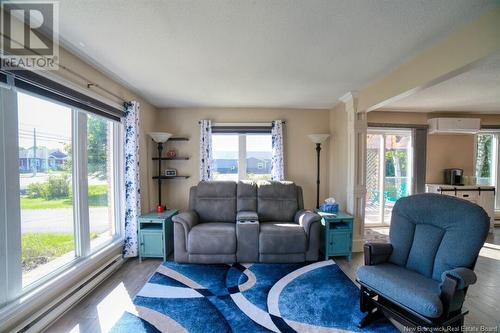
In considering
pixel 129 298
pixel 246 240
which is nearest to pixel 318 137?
pixel 246 240

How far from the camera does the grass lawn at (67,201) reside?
5.98 feet

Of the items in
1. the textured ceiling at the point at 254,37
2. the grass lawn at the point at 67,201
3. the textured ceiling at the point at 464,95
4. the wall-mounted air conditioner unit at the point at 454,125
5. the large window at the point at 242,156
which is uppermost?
the textured ceiling at the point at 254,37

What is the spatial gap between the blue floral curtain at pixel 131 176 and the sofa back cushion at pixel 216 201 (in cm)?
88

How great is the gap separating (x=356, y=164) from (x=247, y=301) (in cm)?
238

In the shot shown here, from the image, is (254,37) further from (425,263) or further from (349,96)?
(425,263)

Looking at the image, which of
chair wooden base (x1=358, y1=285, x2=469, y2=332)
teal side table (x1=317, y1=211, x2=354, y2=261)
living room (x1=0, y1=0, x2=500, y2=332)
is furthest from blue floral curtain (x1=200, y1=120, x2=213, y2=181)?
chair wooden base (x1=358, y1=285, x2=469, y2=332)

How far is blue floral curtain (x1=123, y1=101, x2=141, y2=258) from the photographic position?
303 centimetres

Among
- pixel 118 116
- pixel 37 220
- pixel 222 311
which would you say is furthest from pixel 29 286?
pixel 118 116

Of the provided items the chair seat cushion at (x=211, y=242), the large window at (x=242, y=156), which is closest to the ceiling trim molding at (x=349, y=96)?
the large window at (x=242, y=156)

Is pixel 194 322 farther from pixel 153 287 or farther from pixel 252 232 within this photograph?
pixel 252 232

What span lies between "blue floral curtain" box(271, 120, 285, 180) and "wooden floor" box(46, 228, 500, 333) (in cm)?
164

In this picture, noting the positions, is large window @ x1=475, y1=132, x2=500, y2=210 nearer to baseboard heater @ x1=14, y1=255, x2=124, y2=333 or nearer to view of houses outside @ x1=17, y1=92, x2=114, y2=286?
baseboard heater @ x1=14, y1=255, x2=124, y2=333

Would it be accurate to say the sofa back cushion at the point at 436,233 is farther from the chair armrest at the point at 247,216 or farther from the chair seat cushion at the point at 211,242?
the chair seat cushion at the point at 211,242

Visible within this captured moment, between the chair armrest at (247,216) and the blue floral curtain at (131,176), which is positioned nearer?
the blue floral curtain at (131,176)
